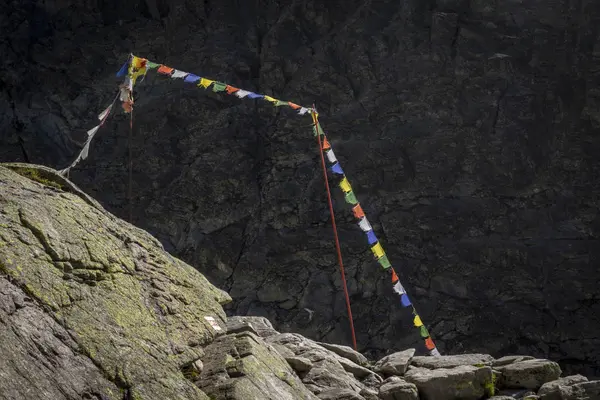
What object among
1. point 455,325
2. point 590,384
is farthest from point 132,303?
point 455,325

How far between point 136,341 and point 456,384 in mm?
4939

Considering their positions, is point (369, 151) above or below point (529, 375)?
above

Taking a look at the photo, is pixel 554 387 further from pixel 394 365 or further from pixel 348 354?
pixel 348 354

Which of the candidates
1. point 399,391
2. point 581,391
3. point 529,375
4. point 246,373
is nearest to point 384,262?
point 529,375

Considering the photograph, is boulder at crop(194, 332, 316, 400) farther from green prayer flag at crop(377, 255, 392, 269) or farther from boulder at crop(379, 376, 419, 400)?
green prayer flag at crop(377, 255, 392, 269)

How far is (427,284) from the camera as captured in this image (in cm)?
3022

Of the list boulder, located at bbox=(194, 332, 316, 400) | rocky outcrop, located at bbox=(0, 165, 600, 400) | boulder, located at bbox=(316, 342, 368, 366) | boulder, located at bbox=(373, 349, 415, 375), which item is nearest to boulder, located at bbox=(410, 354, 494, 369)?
rocky outcrop, located at bbox=(0, 165, 600, 400)

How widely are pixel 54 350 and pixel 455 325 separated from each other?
2358 centimetres

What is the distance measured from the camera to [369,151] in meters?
32.9

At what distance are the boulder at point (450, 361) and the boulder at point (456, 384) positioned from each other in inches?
29.8

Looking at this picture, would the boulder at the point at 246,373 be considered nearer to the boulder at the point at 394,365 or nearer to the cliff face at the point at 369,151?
the boulder at the point at 394,365

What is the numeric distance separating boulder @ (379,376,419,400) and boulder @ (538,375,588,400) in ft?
5.93

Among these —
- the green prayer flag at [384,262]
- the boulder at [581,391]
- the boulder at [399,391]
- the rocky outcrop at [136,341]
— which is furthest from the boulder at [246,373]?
the green prayer flag at [384,262]

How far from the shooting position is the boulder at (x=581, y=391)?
10.2 metres
